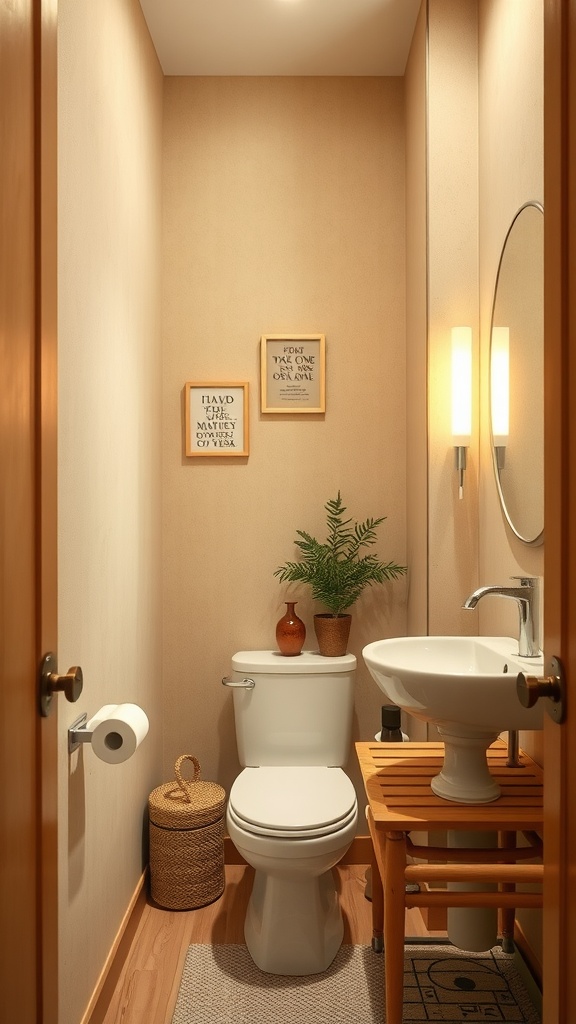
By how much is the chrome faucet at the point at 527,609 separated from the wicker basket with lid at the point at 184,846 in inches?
46.0

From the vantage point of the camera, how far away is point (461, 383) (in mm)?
2336

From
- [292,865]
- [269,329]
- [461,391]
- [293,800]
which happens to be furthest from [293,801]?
[269,329]

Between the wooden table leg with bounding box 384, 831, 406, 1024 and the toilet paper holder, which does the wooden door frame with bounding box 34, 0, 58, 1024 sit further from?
the wooden table leg with bounding box 384, 831, 406, 1024

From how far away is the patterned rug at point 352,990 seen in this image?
1954mm

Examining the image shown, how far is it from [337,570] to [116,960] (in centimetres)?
131

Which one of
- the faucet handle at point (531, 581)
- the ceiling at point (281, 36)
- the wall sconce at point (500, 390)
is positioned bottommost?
the faucet handle at point (531, 581)

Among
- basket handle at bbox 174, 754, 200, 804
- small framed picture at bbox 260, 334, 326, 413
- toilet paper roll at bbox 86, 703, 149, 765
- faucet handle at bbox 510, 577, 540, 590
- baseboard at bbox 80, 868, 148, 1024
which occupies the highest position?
small framed picture at bbox 260, 334, 326, 413

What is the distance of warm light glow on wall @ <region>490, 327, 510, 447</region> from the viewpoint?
2.11 metres

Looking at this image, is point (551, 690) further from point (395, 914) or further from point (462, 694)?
point (395, 914)

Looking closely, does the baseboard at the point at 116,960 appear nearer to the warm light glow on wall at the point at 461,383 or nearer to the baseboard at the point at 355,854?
the baseboard at the point at 355,854

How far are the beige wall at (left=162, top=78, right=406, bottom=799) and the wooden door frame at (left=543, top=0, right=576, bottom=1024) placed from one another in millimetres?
1814

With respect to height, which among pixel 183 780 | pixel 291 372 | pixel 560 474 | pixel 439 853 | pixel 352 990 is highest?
pixel 291 372

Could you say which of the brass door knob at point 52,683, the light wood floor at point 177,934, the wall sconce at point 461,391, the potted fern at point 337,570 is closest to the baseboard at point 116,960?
the light wood floor at point 177,934

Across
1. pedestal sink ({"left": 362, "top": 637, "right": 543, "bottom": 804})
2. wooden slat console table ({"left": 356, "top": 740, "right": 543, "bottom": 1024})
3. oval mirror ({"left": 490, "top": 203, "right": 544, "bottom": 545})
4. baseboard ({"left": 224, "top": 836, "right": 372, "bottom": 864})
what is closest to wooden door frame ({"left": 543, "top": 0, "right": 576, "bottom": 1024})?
pedestal sink ({"left": 362, "top": 637, "right": 543, "bottom": 804})
